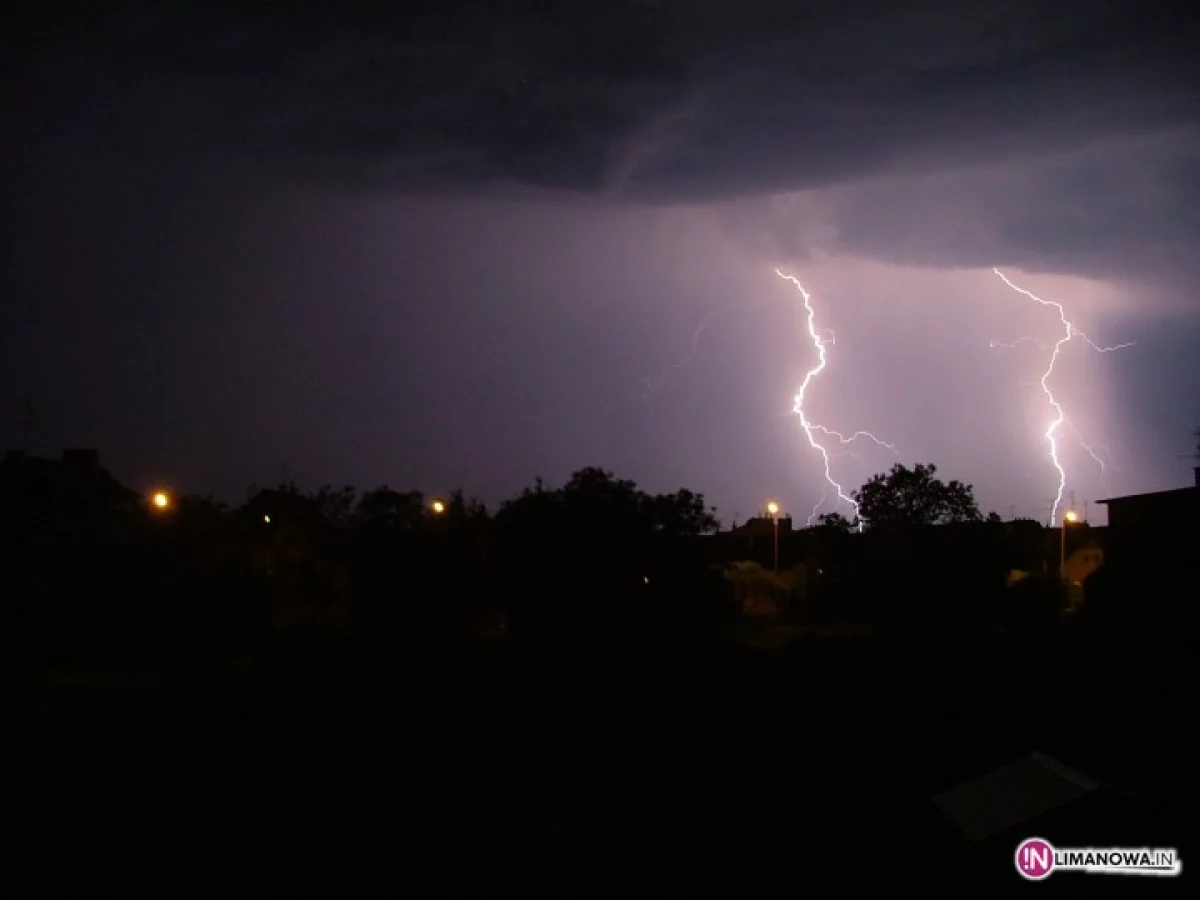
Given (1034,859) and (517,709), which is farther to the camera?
(517,709)

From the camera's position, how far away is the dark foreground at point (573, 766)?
969 centimetres

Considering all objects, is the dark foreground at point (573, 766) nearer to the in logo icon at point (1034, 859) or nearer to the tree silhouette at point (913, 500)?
the in logo icon at point (1034, 859)

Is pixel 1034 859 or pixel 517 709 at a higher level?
pixel 1034 859

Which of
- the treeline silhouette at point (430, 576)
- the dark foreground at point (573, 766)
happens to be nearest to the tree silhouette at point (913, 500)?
the treeline silhouette at point (430, 576)

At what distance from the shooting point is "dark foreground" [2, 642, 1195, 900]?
969 centimetres

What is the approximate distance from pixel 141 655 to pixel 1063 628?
18985 mm

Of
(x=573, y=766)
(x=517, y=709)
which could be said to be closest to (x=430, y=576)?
(x=517, y=709)

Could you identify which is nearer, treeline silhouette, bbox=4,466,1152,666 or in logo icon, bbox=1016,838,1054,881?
in logo icon, bbox=1016,838,1054,881

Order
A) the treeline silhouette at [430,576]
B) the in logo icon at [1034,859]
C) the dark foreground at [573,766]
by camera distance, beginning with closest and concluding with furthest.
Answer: the in logo icon at [1034,859], the dark foreground at [573,766], the treeline silhouette at [430,576]

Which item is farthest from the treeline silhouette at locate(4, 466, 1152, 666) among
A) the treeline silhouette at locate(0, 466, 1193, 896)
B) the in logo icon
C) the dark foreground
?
the in logo icon

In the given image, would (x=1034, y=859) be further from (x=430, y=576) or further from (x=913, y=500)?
(x=913, y=500)

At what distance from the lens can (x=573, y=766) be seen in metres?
13.6

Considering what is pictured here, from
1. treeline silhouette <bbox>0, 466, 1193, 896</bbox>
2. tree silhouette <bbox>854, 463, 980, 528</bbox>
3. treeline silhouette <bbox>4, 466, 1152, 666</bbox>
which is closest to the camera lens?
treeline silhouette <bbox>0, 466, 1193, 896</bbox>

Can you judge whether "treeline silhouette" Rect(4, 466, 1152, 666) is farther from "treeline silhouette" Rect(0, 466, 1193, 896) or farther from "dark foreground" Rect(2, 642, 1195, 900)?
"dark foreground" Rect(2, 642, 1195, 900)
